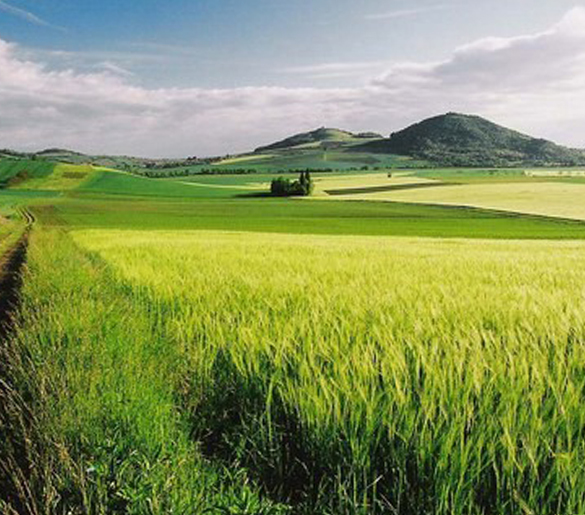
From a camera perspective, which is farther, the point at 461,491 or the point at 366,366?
the point at 366,366

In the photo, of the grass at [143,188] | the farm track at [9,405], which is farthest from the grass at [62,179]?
Answer: the farm track at [9,405]

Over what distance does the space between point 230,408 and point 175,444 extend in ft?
2.70

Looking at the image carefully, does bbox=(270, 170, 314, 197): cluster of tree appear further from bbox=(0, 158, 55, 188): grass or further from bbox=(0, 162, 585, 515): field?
bbox=(0, 162, 585, 515): field

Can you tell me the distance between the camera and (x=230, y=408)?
395cm

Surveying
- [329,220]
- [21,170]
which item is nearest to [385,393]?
[329,220]

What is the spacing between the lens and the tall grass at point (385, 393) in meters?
2.47

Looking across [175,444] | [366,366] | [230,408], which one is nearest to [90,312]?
[230,408]

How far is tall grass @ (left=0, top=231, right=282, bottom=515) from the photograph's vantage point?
103 inches

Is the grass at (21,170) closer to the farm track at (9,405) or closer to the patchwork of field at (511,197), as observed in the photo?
the patchwork of field at (511,197)

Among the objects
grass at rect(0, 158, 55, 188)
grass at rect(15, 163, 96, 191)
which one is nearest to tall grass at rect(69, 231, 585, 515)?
grass at rect(15, 163, 96, 191)

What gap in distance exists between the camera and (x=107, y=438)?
10.6ft

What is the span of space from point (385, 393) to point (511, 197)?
93079 mm

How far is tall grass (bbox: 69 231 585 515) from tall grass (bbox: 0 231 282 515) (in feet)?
0.18

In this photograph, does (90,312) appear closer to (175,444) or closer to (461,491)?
(175,444)
